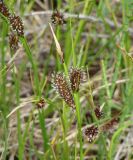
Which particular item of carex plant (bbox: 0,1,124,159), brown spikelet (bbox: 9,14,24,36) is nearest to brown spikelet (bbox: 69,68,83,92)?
carex plant (bbox: 0,1,124,159)

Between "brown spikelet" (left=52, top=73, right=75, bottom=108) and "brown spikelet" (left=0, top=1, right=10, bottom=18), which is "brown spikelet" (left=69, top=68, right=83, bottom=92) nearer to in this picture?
"brown spikelet" (left=52, top=73, right=75, bottom=108)

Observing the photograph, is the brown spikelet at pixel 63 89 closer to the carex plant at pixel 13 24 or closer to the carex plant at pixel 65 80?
the carex plant at pixel 65 80

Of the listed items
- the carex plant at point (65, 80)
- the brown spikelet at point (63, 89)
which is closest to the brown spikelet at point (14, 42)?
the carex plant at point (65, 80)

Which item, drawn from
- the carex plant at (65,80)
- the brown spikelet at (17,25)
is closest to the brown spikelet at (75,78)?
the carex plant at (65,80)

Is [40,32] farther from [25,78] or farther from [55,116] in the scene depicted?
[55,116]

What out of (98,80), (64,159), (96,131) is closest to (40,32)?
(98,80)

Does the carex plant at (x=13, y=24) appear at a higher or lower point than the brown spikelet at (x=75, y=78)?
higher

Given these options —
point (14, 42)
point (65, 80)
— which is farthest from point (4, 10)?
point (65, 80)

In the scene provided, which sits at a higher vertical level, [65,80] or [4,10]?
[4,10]

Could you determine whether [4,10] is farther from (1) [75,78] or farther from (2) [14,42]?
(1) [75,78]

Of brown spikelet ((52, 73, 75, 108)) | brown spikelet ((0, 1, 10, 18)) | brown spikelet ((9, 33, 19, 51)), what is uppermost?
brown spikelet ((0, 1, 10, 18))

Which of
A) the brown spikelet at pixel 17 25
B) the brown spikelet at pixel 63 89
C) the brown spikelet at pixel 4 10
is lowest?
the brown spikelet at pixel 63 89
